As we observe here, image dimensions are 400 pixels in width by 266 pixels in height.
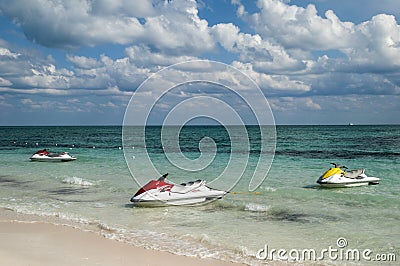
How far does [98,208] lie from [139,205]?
67.8 inches

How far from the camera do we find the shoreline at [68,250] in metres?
9.30

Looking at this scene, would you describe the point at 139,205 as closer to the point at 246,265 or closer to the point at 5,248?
the point at 5,248

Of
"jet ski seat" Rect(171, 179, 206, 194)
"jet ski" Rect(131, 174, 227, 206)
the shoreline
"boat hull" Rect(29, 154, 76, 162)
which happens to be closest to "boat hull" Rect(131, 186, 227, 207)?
"jet ski" Rect(131, 174, 227, 206)

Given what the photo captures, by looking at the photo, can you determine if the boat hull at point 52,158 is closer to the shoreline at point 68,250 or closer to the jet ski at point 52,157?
the jet ski at point 52,157

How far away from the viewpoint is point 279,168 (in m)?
31.6

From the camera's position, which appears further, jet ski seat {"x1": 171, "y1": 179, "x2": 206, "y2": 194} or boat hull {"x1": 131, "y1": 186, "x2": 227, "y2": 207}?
jet ski seat {"x1": 171, "y1": 179, "x2": 206, "y2": 194}
